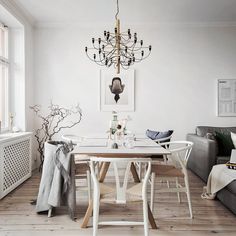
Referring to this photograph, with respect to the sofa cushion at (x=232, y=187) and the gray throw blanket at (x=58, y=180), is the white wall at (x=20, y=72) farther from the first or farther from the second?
the sofa cushion at (x=232, y=187)

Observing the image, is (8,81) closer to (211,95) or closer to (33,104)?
(33,104)

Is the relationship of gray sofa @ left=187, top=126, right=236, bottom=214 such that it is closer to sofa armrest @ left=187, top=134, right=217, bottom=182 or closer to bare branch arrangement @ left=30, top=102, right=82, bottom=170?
sofa armrest @ left=187, top=134, right=217, bottom=182

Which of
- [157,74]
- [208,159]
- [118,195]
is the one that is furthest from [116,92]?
[118,195]

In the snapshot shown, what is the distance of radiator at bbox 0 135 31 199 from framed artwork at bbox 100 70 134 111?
159 centimetres

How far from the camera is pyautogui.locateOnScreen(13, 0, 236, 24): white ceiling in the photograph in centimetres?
412

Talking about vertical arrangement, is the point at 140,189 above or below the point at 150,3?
below

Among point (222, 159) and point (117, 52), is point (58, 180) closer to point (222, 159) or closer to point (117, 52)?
point (117, 52)

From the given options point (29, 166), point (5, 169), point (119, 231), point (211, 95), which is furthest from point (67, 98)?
point (119, 231)

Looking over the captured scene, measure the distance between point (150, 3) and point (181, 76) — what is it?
5.10 ft

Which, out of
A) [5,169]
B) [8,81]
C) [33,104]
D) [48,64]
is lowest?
[5,169]

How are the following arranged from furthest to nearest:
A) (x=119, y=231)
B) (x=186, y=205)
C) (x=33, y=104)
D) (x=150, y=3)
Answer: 1. (x=33, y=104)
2. (x=150, y=3)
3. (x=186, y=205)
4. (x=119, y=231)

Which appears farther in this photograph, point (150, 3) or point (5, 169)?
point (150, 3)

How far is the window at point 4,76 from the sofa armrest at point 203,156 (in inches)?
123

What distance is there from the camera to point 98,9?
440 cm
